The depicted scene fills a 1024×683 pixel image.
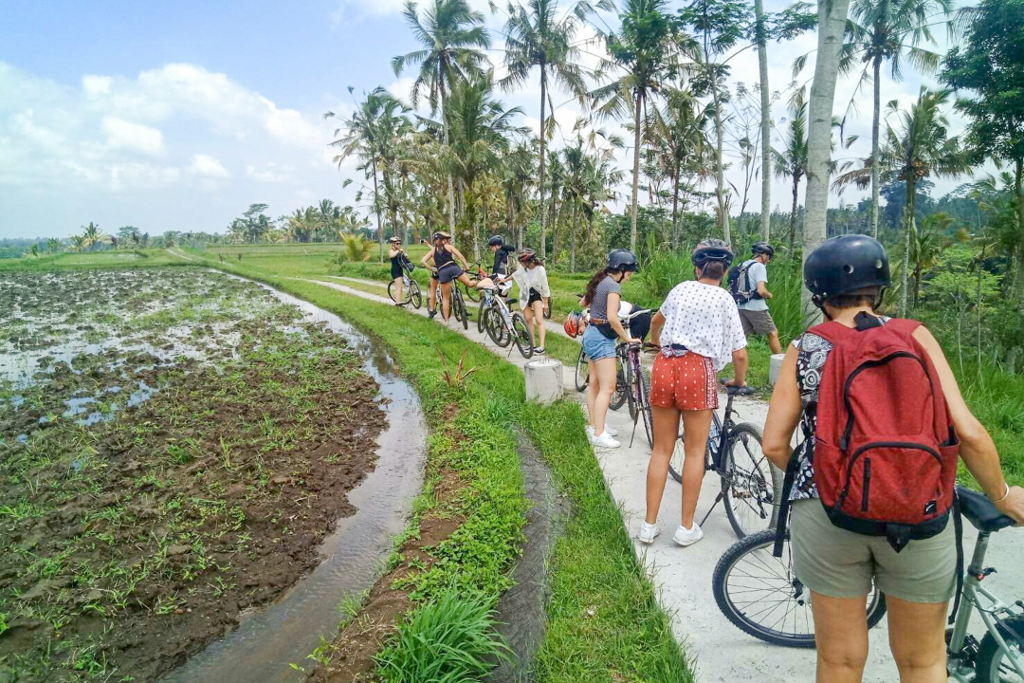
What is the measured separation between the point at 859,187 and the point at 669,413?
3310 cm

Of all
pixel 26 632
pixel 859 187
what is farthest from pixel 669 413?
pixel 859 187

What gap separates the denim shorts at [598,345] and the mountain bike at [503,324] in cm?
322

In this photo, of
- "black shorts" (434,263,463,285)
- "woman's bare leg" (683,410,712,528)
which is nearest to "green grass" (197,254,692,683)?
"woman's bare leg" (683,410,712,528)

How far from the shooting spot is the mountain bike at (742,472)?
3363 millimetres

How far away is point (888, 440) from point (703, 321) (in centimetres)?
176

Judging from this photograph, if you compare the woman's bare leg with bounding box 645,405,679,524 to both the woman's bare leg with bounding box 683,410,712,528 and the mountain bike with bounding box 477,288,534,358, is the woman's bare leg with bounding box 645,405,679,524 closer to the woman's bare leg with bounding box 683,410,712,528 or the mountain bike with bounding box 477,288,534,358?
the woman's bare leg with bounding box 683,410,712,528

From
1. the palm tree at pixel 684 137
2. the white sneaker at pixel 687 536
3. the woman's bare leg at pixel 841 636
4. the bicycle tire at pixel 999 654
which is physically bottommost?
the white sneaker at pixel 687 536

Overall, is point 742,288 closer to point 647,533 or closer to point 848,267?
point 647,533

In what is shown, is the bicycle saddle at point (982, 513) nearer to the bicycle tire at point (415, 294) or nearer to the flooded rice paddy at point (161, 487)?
the flooded rice paddy at point (161, 487)

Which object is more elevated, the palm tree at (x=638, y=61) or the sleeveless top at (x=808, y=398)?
the palm tree at (x=638, y=61)

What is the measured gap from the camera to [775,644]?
2.63m

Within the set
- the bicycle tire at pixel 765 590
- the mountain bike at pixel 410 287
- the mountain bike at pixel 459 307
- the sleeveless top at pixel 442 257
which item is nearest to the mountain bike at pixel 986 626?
the bicycle tire at pixel 765 590

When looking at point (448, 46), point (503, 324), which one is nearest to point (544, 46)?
point (448, 46)

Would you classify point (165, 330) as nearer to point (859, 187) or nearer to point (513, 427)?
point (513, 427)
